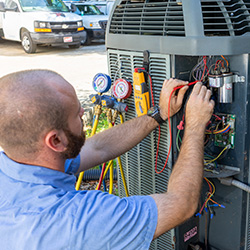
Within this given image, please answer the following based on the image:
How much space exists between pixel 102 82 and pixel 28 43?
9107mm

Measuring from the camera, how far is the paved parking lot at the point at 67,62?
24.1ft

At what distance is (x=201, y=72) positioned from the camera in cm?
197

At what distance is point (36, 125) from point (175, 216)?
2.13ft

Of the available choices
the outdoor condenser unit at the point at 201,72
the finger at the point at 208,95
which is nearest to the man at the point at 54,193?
the finger at the point at 208,95

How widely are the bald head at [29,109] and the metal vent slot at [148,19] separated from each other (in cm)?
73

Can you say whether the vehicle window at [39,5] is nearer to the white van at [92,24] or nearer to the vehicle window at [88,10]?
the white van at [92,24]

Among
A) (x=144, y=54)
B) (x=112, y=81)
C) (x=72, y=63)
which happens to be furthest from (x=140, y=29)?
(x=72, y=63)

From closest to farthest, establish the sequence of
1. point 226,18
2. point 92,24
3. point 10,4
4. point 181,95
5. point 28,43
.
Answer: point 226,18
point 181,95
point 28,43
point 10,4
point 92,24

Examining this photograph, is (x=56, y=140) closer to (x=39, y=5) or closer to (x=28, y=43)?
(x=28, y=43)

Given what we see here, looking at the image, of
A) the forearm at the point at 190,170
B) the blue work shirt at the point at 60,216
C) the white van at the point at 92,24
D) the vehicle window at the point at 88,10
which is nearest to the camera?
the blue work shirt at the point at 60,216

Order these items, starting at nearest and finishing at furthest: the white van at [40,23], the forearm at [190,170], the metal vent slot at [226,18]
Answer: the forearm at [190,170] < the metal vent slot at [226,18] < the white van at [40,23]

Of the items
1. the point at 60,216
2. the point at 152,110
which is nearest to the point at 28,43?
the point at 152,110

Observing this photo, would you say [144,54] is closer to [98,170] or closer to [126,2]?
[126,2]

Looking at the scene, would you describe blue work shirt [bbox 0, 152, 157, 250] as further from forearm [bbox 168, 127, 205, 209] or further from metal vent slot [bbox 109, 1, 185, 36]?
metal vent slot [bbox 109, 1, 185, 36]
